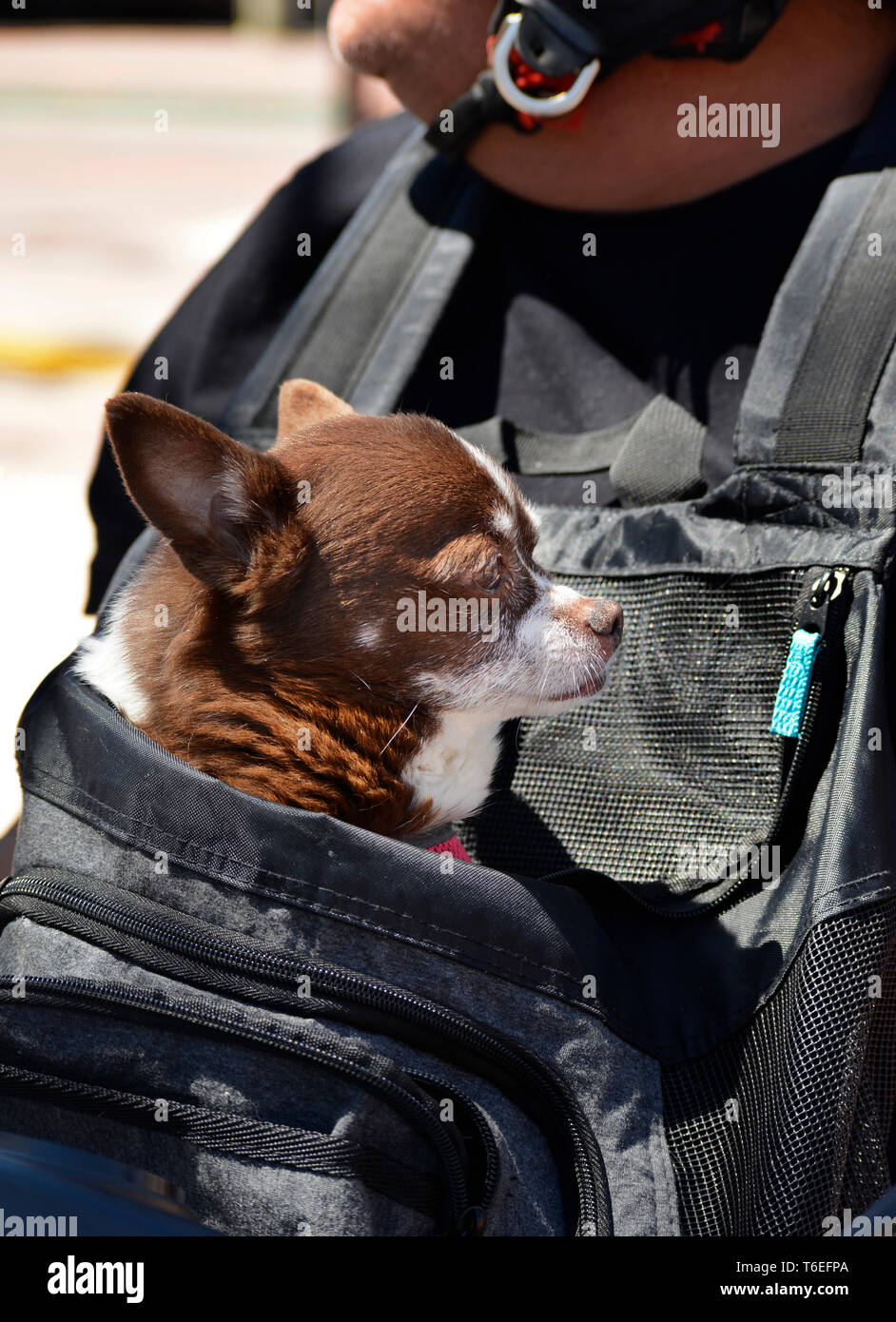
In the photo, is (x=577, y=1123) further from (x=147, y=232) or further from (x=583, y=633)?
(x=147, y=232)

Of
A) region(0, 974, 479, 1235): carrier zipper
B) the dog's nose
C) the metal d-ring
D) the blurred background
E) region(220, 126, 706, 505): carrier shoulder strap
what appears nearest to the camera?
region(0, 974, 479, 1235): carrier zipper

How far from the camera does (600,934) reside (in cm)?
172

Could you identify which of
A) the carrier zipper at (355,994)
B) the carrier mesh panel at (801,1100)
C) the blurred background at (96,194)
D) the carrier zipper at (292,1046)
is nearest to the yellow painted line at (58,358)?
the blurred background at (96,194)

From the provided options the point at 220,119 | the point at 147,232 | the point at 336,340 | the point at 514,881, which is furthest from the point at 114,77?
the point at 514,881

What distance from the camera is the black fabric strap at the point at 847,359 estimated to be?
5.84 ft

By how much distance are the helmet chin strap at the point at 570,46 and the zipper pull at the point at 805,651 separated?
0.96 meters

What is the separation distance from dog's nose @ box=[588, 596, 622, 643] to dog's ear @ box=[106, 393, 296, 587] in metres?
0.48

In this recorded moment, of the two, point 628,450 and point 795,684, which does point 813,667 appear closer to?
point 795,684

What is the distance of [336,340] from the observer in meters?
2.47

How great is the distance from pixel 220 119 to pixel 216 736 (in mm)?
13160

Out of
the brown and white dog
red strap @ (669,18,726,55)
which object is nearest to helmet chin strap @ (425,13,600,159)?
red strap @ (669,18,726,55)

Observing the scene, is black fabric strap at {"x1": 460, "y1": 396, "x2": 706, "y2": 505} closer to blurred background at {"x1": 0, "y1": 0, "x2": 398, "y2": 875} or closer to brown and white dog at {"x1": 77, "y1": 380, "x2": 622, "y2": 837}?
brown and white dog at {"x1": 77, "y1": 380, "x2": 622, "y2": 837}

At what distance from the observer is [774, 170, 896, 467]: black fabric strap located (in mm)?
1780
